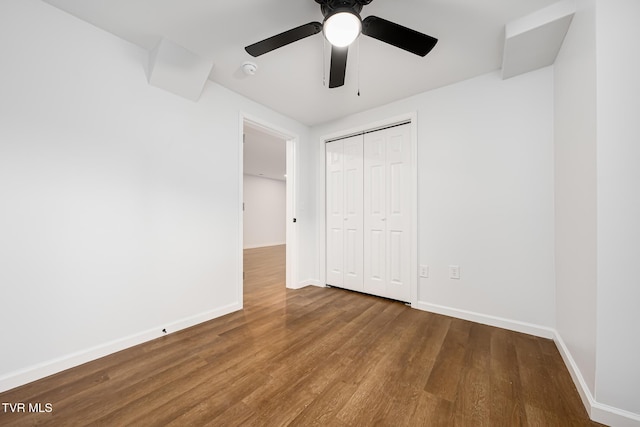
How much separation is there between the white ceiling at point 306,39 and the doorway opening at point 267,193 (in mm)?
1096

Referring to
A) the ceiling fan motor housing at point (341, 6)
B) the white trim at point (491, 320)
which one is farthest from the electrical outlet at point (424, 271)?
the ceiling fan motor housing at point (341, 6)

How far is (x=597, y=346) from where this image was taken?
118 centimetres

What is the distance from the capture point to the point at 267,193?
846 centimetres

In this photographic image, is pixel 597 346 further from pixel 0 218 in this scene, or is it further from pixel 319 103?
pixel 0 218

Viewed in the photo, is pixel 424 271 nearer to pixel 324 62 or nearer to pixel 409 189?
pixel 409 189

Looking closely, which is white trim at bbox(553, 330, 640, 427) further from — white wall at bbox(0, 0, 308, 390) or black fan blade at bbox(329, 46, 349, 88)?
white wall at bbox(0, 0, 308, 390)

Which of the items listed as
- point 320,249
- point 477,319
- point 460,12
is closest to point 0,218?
point 320,249

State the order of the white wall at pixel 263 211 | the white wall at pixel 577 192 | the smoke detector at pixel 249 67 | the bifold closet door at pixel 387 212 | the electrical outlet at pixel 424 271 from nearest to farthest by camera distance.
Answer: the white wall at pixel 577 192 < the smoke detector at pixel 249 67 < the electrical outlet at pixel 424 271 < the bifold closet door at pixel 387 212 < the white wall at pixel 263 211

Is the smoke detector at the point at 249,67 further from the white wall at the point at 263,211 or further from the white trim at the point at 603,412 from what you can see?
the white wall at the point at 263,211

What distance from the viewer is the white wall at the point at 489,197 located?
6.57ft

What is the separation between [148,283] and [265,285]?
1.74m

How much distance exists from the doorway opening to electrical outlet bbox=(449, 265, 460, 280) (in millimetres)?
1931

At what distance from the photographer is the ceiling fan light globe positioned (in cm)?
127

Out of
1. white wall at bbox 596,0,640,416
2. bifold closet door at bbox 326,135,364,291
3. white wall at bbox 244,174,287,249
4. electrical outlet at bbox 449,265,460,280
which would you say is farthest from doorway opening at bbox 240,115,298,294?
white wall at bbox 596,0,640,416
